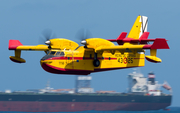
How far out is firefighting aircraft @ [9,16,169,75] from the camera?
31125 millimetres

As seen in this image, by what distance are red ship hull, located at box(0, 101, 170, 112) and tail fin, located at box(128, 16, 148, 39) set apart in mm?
81835

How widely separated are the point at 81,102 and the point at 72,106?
12.8 feet

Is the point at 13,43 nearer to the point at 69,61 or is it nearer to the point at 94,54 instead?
the point at 69,61

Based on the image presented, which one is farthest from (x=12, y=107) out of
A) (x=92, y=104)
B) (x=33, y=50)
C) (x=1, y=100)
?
(x=33, y=50)

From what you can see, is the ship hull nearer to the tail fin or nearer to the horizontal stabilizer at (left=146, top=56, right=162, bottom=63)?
the tail fin

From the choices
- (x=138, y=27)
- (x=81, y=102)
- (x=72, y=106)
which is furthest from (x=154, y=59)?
(x=81, y=102)

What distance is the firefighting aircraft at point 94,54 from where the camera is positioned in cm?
3112

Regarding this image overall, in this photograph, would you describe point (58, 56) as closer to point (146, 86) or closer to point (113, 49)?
point (113, 49)

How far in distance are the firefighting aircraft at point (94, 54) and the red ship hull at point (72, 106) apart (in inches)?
3348

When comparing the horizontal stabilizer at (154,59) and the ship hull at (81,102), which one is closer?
the horizontal stabilizer at (154,59)

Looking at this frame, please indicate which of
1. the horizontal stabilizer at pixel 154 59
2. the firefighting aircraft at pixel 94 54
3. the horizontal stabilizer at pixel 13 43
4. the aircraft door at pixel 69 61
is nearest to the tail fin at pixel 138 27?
the firefighting aircraft at pixel 94 54

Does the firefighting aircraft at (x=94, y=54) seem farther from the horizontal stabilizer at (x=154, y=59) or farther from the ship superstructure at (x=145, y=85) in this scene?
the ship superstructure at (x=145, y=85)

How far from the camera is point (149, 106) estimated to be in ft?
408

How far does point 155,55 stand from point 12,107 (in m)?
90.5
